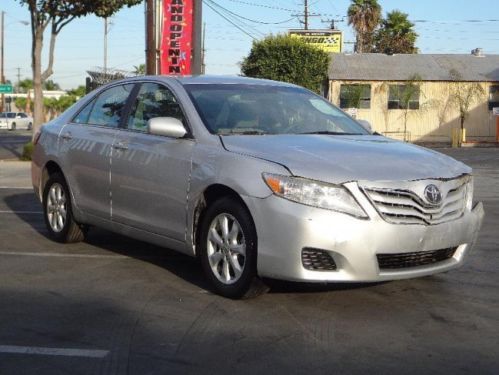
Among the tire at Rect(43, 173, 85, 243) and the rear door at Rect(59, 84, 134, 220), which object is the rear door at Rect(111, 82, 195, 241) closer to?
the rear door at Rect(59, 84, 134, 220)

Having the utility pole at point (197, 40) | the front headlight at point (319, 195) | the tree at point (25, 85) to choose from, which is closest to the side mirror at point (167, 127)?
the front headlight at point (319, 195)

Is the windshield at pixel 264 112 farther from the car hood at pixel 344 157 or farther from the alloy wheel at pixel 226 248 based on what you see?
the alloy wheel at pixel 226 248

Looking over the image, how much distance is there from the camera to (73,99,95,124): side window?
7.46 m

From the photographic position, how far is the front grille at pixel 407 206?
5.00 m

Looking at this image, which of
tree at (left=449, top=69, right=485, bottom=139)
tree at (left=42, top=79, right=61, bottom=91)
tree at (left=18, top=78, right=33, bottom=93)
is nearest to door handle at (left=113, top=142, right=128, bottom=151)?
tree at (left=449, top=69, right=485, bottom=139)

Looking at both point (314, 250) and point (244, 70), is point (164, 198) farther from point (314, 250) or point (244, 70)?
point (244, 70)

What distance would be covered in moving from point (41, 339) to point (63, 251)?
110 inches

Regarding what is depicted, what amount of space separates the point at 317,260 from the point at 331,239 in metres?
0.20

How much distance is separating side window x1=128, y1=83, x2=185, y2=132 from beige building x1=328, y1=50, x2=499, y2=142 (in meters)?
31.9

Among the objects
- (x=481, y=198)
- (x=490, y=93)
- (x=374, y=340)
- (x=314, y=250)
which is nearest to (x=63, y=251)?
(x=314, y=250)

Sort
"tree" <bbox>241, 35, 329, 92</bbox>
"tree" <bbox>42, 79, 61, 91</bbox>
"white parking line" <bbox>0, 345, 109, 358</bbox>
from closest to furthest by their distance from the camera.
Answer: "white parking line" <bbox>0, 345, 109, 358</bbox>, "tree" <bbox>241, 35, 329, 92</bbox>, "tree" <bbox>42, 79, 61, 91</bbox>

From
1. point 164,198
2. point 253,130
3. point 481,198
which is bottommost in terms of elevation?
point 481,198

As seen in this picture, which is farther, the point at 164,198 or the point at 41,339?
the point at 164,198

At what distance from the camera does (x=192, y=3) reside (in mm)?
19375
